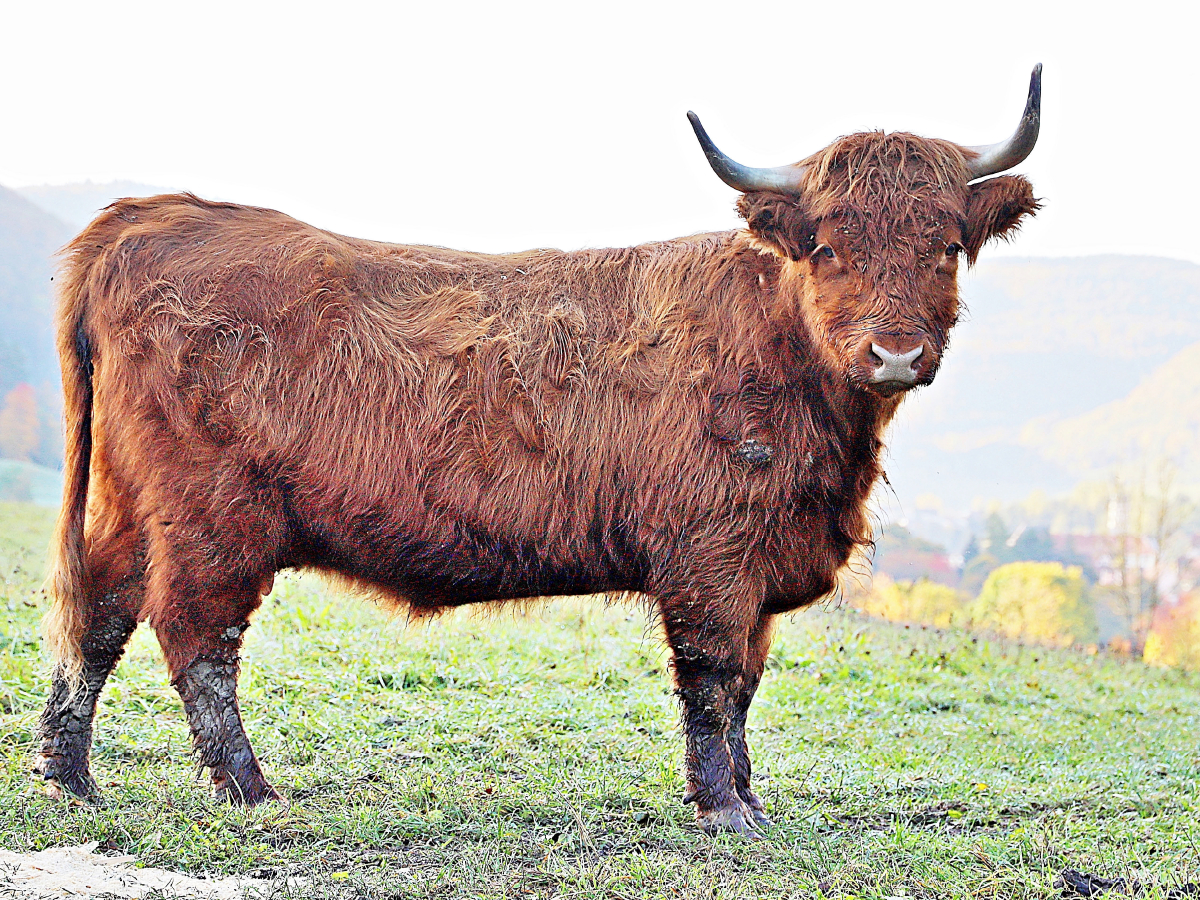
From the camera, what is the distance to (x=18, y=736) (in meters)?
4.86

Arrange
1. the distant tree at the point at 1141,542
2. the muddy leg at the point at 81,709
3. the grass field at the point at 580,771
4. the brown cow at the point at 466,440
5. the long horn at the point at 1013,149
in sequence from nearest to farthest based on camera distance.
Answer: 1. the grass field at the point at 580,771
2. the long horn at the point at 1013,149
3. the brown cow at the point at 466,440
4. the muddy leg at the point at 81,709
5. the distant tree at the point at 1141,542

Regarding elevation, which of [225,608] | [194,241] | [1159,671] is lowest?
[1159,671]

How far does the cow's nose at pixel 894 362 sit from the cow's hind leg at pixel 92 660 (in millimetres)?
3047

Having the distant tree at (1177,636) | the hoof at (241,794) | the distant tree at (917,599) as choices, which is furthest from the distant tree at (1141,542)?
the hoof at (241,794)

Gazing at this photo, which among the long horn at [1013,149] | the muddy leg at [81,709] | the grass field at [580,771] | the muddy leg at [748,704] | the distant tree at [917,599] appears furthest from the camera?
the distant tree at [917,599]

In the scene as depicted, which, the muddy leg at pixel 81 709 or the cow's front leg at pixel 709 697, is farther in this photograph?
the muddy leg at pixel 81 709

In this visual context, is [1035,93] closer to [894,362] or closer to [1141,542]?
[894,362]

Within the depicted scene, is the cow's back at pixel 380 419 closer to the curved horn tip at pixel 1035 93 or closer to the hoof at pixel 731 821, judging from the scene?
the hoof at pixel 731 821

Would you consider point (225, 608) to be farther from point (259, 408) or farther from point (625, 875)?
point (625, 875)

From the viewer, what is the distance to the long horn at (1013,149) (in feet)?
13.3

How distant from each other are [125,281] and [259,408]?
78 cm

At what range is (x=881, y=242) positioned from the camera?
12.9 ft

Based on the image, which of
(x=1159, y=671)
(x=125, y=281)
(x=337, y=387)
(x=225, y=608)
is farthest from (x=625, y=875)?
(x=1159, y=671)

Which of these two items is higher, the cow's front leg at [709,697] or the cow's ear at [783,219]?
the cow's ear at [783,219]
